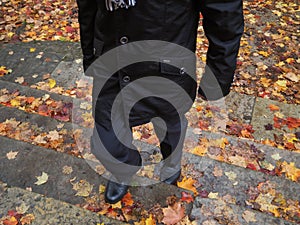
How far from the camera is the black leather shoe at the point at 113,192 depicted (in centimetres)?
269

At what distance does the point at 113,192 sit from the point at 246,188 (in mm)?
1204

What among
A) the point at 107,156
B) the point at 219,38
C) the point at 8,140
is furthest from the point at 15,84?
the point at 219,38

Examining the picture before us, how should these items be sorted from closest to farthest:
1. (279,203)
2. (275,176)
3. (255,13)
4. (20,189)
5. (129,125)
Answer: (129,125)
(20,189)
(279,203)
(275,176)
(255,13)

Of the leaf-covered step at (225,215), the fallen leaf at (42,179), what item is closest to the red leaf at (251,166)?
the leaf-covered step at (225,215)

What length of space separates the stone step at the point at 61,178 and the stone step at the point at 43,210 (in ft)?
0.47

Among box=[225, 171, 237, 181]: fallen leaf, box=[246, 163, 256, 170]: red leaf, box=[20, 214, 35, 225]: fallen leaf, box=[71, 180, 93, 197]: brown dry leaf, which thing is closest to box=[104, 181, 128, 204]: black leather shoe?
box=[71, 180, 93, 197]: brown dry leaf

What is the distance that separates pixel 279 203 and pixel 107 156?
1573mm

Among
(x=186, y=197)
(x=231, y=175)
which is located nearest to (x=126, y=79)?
(x=186, y=197)

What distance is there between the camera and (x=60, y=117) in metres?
3.86

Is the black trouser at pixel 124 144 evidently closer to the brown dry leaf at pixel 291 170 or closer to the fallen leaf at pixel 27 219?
the fallen leaf at pixel 27 219

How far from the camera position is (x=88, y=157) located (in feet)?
10.9

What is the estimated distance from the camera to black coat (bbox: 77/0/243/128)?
1848 millimetres

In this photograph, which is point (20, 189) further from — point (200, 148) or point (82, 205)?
point (200, 148)

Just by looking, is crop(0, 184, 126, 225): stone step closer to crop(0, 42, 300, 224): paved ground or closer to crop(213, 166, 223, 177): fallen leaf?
crop(0, 42, 300, 224): paved ground
